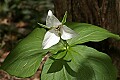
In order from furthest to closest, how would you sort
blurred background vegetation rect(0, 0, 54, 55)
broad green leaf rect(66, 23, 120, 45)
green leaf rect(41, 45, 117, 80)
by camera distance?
blurred background vegetation rect(0, 0, 54, 55) → broad green leaf rect(66, 23, 120, 45) → green leaf rect(41, 45, 117, 80)

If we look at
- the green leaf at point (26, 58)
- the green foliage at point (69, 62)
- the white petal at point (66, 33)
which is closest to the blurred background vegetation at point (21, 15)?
the green leaf at point (26, 58)

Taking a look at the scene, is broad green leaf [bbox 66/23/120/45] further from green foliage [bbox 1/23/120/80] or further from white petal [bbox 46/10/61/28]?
white petal [bbox 46/10/61/28]

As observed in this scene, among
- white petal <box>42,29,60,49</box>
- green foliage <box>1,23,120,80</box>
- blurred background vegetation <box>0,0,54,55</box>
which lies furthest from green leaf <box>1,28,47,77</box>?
blurred background vegetation <box>0,0,54,55</box>

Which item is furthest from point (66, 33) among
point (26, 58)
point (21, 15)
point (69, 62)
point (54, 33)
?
point (21, 15)

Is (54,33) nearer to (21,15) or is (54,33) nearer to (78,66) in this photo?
(78,66)

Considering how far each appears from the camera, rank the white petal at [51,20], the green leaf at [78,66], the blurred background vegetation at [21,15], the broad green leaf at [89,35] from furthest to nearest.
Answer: the blurred background vegetation at [21,15]
the broad green leaf at [89,35]
the green leaf at [78,66]
the white petal at [51,20]

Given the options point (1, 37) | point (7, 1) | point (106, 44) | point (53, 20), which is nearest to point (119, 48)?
point (106, 44)

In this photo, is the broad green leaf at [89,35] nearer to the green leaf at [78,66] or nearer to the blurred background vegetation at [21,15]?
the green leaf at [78,66]

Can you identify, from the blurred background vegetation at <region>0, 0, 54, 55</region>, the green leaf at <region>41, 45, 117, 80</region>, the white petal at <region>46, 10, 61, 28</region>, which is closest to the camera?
the white petal at <region>46, 10, 61, 28</region>

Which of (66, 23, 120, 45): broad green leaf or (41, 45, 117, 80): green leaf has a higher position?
(66, 23, 120, 45): broad green leaf
